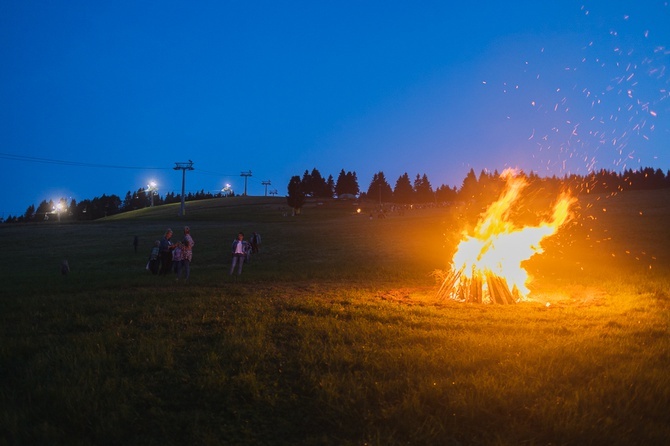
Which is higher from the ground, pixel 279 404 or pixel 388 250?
pixel 388 250

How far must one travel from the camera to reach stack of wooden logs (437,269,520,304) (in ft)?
39.6

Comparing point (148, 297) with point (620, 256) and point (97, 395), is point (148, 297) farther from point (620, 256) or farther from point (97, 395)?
point (620, 256)

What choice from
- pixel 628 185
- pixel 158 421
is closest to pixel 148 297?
pixel 158 421

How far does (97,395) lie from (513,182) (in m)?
12.4

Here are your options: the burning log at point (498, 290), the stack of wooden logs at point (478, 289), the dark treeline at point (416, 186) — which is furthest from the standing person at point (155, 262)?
the dark treeline at point (416, 186)

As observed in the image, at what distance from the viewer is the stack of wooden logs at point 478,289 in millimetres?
12062

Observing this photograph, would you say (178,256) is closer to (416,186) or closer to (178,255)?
(178,255)

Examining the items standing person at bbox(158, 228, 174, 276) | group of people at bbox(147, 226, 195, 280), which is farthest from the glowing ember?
standing person at bbox(158, 228, 174, 276)

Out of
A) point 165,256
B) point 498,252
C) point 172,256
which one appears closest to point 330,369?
point 498,252

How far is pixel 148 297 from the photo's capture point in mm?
11344

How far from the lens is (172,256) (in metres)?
17.0

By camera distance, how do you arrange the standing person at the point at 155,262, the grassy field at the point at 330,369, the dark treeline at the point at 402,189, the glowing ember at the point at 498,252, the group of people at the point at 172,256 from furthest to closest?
1. the dark treeline at the point at 402,189
2. the standing person at the point at 155,262
3. the group of people at the point at 172,256
4. the glowing ember at the point at 498,252
5. the grassy field at the point at 330,369

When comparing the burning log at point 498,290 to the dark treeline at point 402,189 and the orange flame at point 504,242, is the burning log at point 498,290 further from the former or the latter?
the dark treeline at point 402,189

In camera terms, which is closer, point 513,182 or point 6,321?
point 6,321
